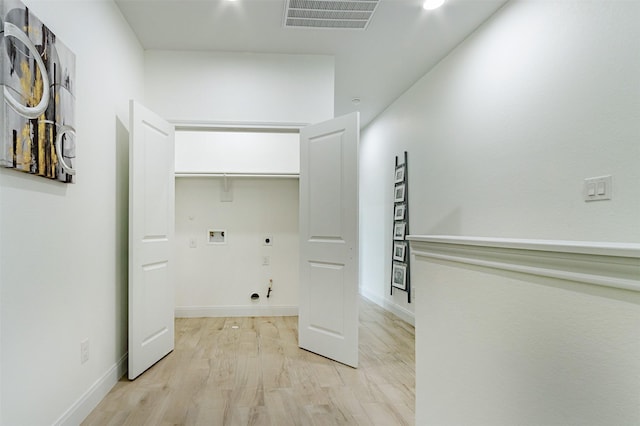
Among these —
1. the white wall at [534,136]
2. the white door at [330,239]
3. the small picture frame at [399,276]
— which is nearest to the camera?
the white wall at [534,136]

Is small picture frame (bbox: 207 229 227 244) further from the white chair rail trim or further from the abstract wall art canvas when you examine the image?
the white chair rail trim

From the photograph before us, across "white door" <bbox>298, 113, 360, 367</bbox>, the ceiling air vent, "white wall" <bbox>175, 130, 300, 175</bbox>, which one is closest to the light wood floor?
"white door" <bbox>298, 113, 360, 367</bbox>

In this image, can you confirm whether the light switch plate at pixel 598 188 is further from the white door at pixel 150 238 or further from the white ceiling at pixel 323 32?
the white door at pixel 150 238

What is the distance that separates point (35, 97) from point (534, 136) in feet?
9.02

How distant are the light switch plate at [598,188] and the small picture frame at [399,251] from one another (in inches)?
88.6

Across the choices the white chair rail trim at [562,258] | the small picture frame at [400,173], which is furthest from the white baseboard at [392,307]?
the white chair rail trim at [562,258]

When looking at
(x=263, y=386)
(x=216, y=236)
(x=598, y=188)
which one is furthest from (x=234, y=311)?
(x=598, y=188)

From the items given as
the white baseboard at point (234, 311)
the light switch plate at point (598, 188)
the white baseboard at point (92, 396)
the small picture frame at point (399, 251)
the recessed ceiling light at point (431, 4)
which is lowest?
the white baseboard at point (234, 311)

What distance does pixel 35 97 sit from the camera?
1508mm

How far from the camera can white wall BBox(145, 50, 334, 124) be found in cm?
310

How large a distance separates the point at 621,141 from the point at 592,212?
37cm

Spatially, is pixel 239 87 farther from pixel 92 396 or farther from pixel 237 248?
pixel 92 396

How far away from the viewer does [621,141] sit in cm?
162

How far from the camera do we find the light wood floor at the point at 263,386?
1953 mm
